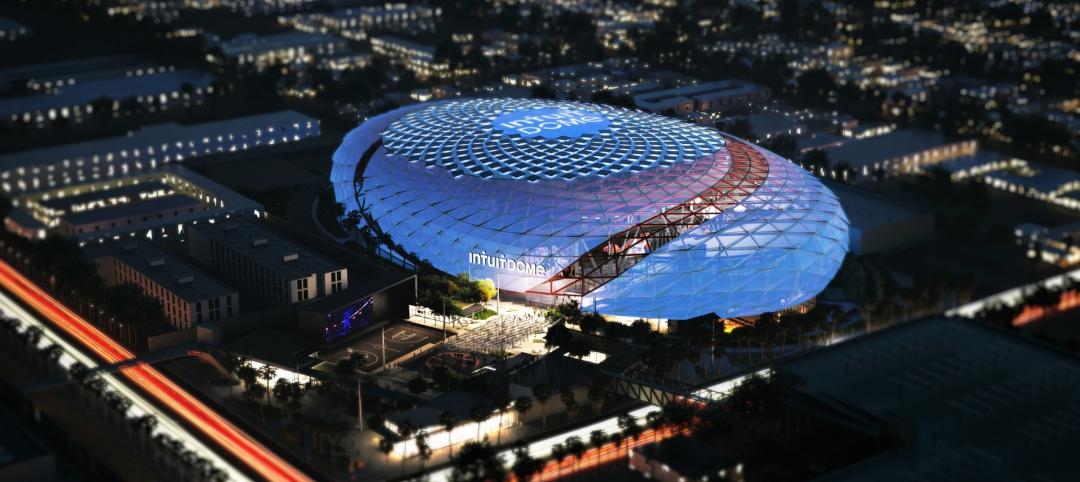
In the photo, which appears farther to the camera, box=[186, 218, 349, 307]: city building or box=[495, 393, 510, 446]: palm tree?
box=[186, 218, 349, 307]: city building

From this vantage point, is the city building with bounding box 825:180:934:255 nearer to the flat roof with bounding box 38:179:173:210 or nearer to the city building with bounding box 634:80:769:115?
the city building with bounding box 634:80:769:115

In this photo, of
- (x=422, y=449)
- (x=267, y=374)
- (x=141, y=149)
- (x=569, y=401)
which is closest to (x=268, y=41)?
(x=141, y=149)

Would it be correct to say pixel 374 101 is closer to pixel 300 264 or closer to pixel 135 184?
pixel 135 184

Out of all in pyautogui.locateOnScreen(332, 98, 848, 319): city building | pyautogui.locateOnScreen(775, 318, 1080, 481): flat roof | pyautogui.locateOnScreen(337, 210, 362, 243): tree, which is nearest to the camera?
pyautogui.locateOnScreen(775, 318, 1080, 481): flat roof

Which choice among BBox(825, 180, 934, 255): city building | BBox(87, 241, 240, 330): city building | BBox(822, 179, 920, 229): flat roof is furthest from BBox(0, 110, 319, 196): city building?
BBox(825, 180, 934, 255): city building

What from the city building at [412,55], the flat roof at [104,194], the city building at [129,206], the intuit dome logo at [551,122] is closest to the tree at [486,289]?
the intuit dome logo at [551,122]

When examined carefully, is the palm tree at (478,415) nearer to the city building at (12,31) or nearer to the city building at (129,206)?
the city building at (129,206)

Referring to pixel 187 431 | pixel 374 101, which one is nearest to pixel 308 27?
pixel 374 101
